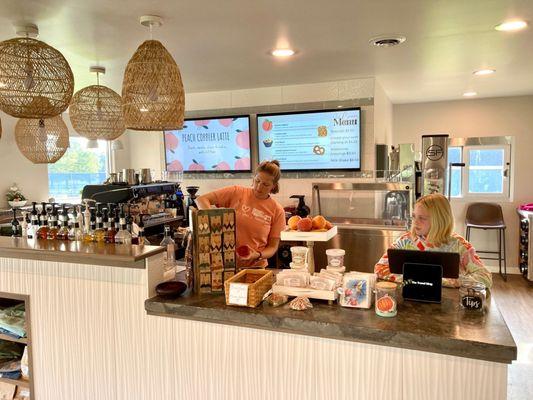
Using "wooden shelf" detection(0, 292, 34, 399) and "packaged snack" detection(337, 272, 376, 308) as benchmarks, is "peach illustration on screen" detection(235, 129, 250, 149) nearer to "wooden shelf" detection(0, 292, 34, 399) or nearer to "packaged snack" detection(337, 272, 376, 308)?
"wooden shelf" detection(0, 292, 34, 399)

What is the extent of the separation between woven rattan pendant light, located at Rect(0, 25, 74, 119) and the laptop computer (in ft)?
5.78

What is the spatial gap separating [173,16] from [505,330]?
212cm

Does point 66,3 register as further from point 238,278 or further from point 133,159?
point 133,159

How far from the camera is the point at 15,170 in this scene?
4902mm

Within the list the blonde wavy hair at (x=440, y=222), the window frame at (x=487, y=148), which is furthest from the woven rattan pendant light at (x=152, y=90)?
the window frame at (x=487, y=148)

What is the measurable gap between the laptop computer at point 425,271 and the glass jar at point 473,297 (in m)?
0.08

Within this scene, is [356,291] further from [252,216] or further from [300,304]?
[252,216]

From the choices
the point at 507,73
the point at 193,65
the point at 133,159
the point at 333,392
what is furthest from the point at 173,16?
the point at 133,159

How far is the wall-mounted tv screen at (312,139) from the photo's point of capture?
13.7 ft

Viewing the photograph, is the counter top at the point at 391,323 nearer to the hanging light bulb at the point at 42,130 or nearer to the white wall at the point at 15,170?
the hanging light bulb at the point at 42,130

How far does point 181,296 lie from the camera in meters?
1.77

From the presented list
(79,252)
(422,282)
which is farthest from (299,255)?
(79,252)

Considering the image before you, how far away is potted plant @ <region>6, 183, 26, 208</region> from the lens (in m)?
Answer: 4.70

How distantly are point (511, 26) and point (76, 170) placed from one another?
536 centimetres
